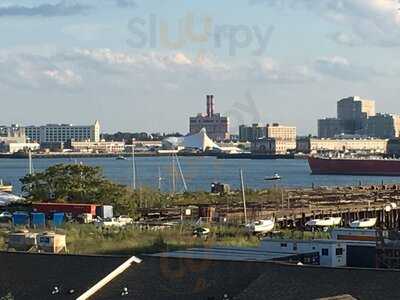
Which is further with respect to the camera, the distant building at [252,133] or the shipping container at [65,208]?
the distant building at [252,133]

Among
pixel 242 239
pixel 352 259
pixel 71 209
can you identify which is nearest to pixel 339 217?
pixel 71 209

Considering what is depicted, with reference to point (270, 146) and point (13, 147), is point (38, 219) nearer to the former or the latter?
point (270, 146)

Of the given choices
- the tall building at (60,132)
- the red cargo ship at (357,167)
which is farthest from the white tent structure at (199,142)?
the tall building at (60,132)

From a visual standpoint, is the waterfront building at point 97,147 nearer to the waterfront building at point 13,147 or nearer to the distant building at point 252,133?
the waterfront building at point 13,147

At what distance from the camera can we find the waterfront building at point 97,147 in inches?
4811

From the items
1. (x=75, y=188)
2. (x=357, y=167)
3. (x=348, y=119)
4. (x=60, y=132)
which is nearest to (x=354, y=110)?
(x=348, y=119)

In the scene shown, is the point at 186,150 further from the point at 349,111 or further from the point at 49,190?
the point at 49,190

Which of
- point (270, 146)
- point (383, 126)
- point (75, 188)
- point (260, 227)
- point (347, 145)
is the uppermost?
point (383, 126)

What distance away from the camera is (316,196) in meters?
36.1

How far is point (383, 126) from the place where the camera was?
415 feet

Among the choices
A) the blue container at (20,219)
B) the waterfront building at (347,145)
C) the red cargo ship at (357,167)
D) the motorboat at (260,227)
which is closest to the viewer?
the motorboat at (260,227)

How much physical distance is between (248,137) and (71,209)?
100198 mm

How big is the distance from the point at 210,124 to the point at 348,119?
33639 millimetres

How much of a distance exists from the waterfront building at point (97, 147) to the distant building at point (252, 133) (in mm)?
15712
